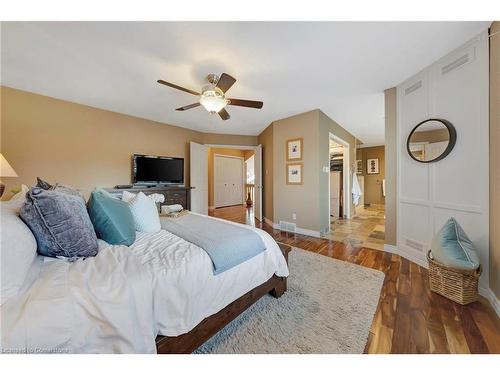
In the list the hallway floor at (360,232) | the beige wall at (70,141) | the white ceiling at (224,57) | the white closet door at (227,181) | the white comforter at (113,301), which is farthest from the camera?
the white closet door at (227,181)

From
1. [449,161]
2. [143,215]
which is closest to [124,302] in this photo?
[143,215]

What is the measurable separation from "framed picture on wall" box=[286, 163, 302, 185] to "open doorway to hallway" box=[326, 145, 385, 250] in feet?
3.93

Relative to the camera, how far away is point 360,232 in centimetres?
379

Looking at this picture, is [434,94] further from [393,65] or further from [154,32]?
[154,32]

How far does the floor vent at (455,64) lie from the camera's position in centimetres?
183

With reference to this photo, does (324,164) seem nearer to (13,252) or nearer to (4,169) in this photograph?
(13,252)

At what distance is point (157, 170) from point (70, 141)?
1.37 meters

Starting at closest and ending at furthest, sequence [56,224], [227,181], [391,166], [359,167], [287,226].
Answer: [56,224]
[391,166]
[287,226]
[227,181]
[359,167]

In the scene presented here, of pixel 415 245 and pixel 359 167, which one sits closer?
pixel 415 245

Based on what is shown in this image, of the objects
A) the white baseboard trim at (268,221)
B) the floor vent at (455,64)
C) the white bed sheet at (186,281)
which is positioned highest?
the floor vent at (455,64)

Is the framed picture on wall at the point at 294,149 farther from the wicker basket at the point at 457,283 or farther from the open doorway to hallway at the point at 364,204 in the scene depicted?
the wicker basket at the point at 457,283

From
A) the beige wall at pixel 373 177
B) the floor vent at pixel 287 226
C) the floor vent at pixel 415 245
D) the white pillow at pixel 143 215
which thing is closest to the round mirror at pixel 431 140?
the floor vent at pixel 415 245

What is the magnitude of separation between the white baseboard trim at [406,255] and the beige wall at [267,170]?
7.36ft

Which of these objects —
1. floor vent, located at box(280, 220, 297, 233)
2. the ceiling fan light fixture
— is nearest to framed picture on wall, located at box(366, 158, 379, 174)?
floor vent, located at box(280, 220, 297, 233)
